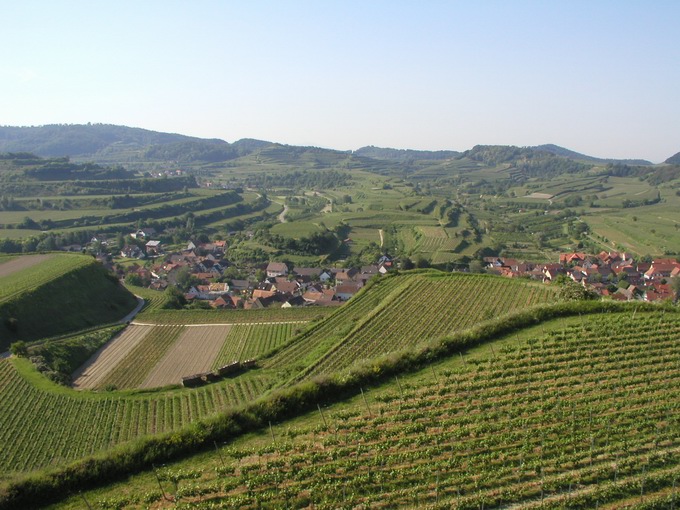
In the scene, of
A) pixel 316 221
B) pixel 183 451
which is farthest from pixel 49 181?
pixel 183 451

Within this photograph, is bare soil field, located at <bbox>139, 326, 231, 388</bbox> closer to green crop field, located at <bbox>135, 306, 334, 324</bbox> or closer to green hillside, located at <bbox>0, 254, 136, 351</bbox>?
green crop field, located at <bbox>135, 306, 334, 324</bbox>

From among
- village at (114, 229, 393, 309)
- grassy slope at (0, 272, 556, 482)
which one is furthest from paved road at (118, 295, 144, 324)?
grassy slope at (0, 272, 556, 482)

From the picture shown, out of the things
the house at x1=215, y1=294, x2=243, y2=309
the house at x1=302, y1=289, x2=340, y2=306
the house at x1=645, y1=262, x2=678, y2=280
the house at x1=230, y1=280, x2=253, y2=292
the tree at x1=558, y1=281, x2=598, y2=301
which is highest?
the tree at x1=558, y1=281, x2=598, y2=301

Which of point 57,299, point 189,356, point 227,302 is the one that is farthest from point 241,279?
point 189,356

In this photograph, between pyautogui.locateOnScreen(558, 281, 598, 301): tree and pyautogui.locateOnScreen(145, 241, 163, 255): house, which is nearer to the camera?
pyautogui.locateOnScreen(558, 281, 598, 301): tree

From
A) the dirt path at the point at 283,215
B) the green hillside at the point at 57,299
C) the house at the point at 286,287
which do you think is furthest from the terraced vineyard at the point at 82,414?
the dirt path at the point at 283,215
